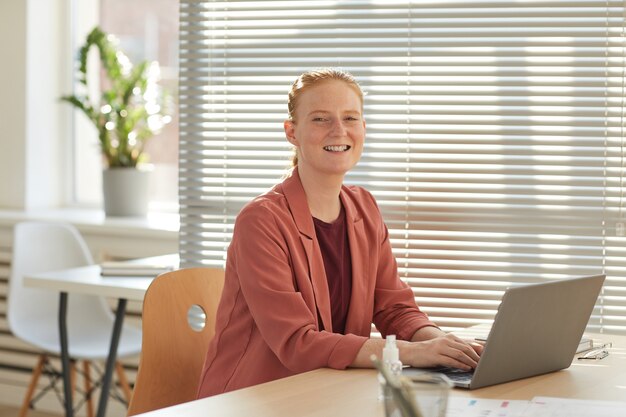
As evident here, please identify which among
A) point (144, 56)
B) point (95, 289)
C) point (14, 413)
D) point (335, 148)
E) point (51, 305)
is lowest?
point (14, 413)

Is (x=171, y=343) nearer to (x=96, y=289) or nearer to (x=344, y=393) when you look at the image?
(x=344, y=393)

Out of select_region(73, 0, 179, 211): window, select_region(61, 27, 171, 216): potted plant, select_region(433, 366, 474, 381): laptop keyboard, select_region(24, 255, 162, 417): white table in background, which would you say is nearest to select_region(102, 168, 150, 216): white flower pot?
select_region(61, 27, 171, 216): potted plant

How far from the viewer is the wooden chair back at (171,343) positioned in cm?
242

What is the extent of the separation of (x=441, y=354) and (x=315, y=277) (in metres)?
0.40

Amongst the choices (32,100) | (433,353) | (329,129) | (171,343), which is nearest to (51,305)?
(32,100)

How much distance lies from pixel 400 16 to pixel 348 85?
2.71 ft

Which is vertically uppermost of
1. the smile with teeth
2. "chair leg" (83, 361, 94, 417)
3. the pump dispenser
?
the smile with teeth

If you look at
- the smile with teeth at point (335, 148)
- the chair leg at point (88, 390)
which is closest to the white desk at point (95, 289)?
the chair leg at point (88, 390)

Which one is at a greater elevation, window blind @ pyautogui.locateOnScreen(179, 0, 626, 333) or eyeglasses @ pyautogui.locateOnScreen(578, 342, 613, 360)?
window blind @ pyautogui.locateOnScreen(179, 0, 626, 333)

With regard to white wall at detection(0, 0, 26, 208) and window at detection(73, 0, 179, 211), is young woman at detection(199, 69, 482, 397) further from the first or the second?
white wall at detection(0, 0, 26, 208)

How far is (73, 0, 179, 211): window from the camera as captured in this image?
4969 mm

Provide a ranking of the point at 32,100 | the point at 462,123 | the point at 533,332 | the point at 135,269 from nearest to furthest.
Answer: the point at 533,332
the point at 462,123
the point at 135,269
the point at 32,100

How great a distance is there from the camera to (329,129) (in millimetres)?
2453

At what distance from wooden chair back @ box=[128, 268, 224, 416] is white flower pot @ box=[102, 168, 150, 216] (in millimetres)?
2146
